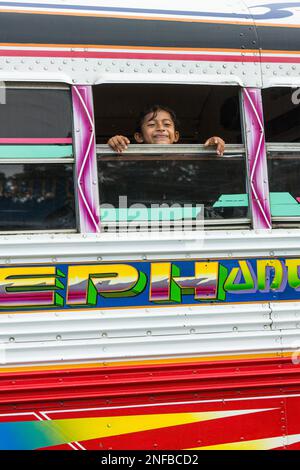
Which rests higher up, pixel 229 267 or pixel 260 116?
pixel 260 116

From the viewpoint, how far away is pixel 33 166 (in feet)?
11.1

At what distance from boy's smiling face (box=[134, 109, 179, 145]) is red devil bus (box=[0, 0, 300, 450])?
18 cm

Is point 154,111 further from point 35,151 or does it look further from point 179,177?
point 35,151

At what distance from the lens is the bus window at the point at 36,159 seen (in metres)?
3.35

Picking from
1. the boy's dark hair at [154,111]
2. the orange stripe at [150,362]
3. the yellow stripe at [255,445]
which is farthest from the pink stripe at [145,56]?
the yellow stripe at [255,445]

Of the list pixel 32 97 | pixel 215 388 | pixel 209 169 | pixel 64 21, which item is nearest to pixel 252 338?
pixel 215 388

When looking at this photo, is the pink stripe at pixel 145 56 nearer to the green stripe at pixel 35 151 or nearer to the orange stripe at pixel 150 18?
the orange stripe at pixel 150 18

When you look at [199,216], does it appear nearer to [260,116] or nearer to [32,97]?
[260,116]

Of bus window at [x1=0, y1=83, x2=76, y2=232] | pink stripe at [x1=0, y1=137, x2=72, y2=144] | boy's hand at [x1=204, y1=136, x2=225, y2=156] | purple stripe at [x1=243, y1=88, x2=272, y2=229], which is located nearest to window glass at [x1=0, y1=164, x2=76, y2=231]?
bus window at [x1=0, y1=83, x2=76, y2=232]
